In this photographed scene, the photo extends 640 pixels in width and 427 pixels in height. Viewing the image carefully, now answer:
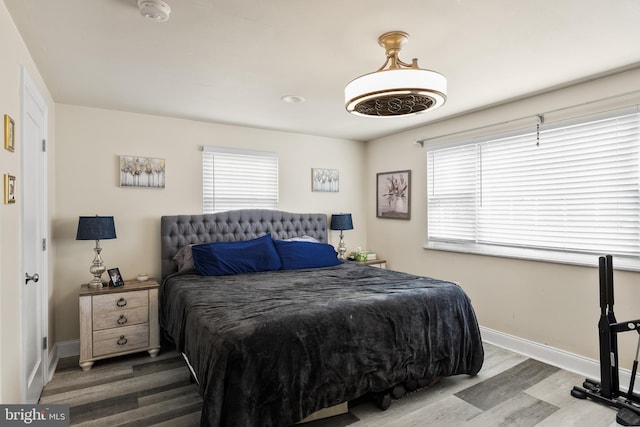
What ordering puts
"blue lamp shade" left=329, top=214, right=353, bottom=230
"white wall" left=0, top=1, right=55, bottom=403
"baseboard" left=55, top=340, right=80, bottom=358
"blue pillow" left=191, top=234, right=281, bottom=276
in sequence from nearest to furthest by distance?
"white wall" left=0, top=1, right=55, bottom=403
"baseboard" left=55, top=340, right=80, bottom=358
"blue pillow" left=191, top=234, right=281, bottom=276
"blue lamp shade" left=329, top=214, right=353, bottom=230

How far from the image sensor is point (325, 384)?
2123 millimetres

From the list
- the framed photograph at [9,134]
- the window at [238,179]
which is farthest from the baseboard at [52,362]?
the framed photograph at [9,134]

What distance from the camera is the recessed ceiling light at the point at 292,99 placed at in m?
3.21

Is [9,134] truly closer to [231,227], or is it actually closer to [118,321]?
[118,321]

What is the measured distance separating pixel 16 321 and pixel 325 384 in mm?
1800

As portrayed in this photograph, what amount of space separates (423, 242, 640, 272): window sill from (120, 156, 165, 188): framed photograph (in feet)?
10.9

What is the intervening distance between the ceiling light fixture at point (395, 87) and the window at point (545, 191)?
1645mm

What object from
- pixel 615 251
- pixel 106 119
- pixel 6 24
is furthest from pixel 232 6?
pixel 615 251

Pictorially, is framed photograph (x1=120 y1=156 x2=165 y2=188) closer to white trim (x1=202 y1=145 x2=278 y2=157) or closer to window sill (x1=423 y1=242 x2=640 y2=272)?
white trim (x1=202 y1=145 x2=278 y2=157)

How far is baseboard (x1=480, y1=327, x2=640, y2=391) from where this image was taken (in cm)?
282

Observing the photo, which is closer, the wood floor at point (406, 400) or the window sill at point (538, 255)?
the wood floor at point (406, 400)

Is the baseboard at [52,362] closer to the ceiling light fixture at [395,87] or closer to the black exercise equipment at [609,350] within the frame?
the ceiling light fixture at [395,87]

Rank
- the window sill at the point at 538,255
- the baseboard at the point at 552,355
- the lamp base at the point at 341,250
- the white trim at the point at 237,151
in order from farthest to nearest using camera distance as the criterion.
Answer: the lamp base at the point at 341,250
the white trim at the point at 237,151
the baseboard at the point at 552,355
the window sill at the point at 538,255

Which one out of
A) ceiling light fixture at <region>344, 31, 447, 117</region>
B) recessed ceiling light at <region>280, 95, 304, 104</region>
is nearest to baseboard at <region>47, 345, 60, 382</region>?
recessed ceiling light at <region>280, 95, 304, 104</region>
